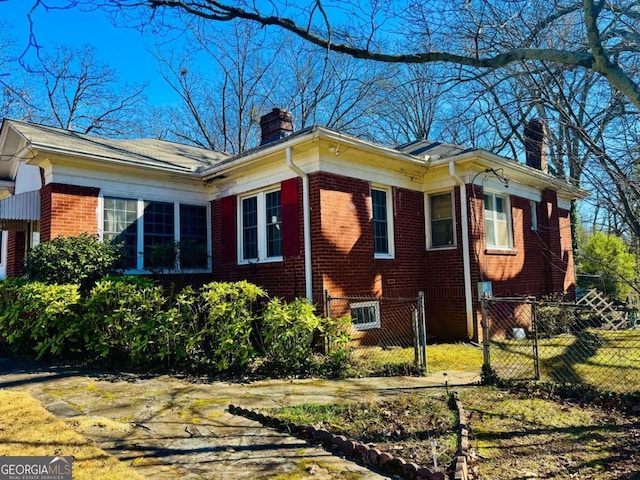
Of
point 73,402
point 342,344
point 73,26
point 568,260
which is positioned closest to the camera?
point 73,402

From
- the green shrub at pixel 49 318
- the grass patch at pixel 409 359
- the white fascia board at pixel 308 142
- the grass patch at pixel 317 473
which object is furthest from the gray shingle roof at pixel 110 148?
the grass patch at pixel 317 473

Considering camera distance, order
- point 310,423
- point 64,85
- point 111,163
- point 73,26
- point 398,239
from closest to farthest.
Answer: point 310,423 < point 73,26 < point 111,163 < point 398,239 < point 64,85

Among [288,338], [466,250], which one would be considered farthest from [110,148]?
[466,250]

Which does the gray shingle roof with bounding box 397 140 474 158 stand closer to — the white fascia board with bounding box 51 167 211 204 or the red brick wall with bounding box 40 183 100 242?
the white fascia board with bounding box 51 167 211 204

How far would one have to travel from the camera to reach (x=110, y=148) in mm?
11062

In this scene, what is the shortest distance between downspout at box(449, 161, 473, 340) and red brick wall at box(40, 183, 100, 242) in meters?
8.22

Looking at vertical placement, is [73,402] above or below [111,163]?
below

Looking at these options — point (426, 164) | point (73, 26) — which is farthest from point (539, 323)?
point (73, 26)

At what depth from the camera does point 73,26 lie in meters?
6.50

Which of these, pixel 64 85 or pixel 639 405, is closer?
pixel 639 405

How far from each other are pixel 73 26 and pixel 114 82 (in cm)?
2509

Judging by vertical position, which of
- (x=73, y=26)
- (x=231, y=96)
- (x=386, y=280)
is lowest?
(x=386, y=280)

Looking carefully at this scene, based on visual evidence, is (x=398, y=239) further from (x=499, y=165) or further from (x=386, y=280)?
(x=499, y=165)

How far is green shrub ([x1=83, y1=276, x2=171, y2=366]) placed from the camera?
7.58 meters
